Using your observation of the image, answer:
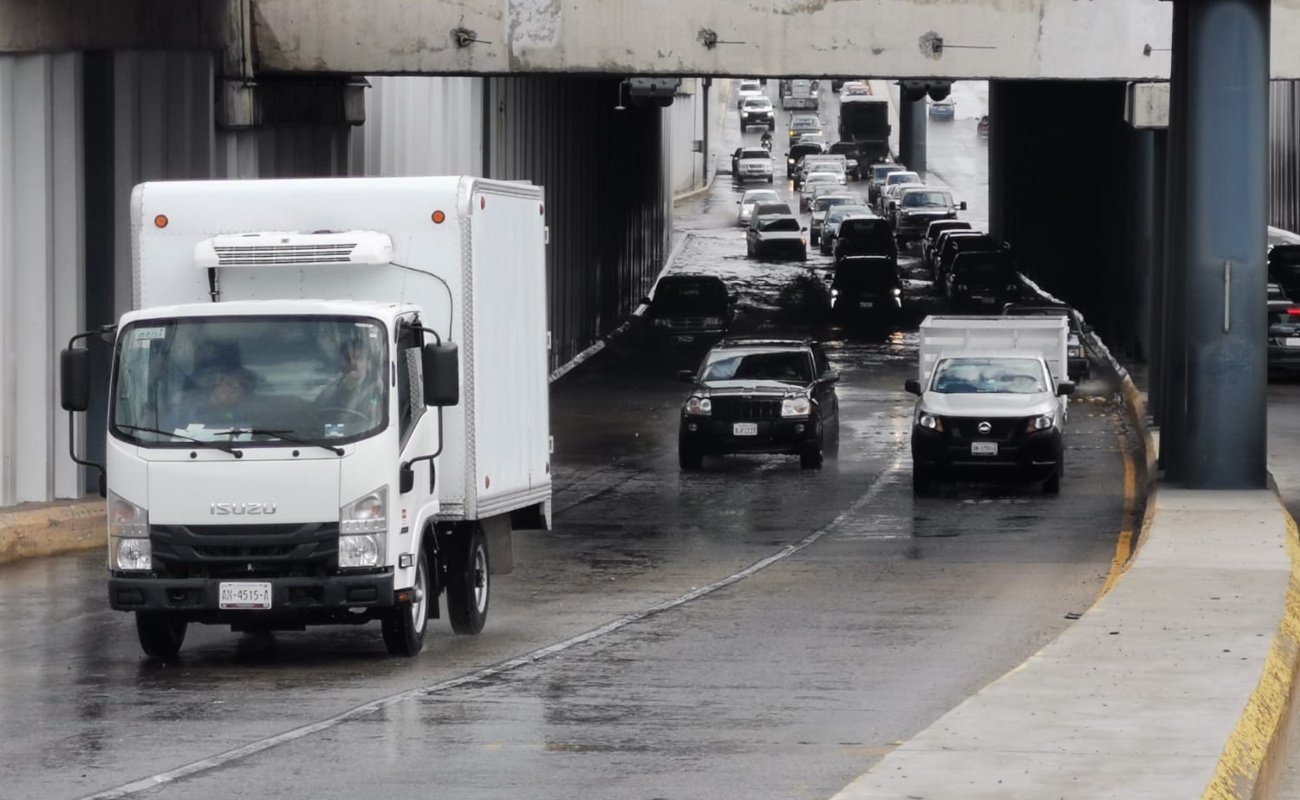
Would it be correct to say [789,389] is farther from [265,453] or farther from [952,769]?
[952,769]

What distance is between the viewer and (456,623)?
15.7m

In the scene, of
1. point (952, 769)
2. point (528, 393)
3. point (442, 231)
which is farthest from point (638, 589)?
point (952, 769)

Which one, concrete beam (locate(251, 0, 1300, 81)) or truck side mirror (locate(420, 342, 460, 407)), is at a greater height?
concrete beam (locate(251, 0, 1300, 81))

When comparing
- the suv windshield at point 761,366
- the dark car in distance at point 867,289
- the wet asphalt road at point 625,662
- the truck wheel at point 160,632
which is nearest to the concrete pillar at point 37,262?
the wet asphalt road at point 625,662

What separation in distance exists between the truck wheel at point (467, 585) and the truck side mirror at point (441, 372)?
5.88ft

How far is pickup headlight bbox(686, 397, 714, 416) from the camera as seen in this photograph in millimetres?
30328

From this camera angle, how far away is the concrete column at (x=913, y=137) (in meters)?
113

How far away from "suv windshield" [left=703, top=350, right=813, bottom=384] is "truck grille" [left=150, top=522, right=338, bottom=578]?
58.6 ft

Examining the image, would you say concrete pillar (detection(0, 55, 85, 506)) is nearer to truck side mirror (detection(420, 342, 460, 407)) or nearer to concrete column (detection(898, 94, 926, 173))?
truck side mirror (detection(420, 342, 460, 407))

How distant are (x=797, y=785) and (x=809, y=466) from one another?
20375 millimetres

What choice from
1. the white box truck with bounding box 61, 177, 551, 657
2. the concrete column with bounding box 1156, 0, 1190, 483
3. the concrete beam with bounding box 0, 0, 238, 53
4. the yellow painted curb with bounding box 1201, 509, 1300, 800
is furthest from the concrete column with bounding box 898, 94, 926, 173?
the yellow painted curb with bounding box 1201, 509, 1300, 800

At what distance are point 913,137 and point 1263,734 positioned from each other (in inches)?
4069

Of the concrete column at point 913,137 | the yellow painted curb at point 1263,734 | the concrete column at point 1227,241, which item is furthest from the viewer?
the concrete column at point 913,137

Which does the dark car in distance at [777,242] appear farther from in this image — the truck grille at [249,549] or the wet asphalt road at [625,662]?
the truck grille at [249,549]
